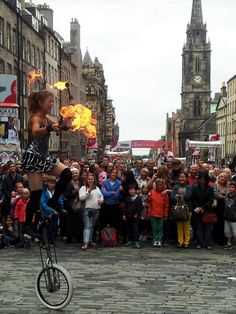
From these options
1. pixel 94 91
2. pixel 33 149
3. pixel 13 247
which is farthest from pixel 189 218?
pixel 94 91

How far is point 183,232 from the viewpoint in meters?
12.8

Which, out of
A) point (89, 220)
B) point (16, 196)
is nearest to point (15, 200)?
point (16, 196)

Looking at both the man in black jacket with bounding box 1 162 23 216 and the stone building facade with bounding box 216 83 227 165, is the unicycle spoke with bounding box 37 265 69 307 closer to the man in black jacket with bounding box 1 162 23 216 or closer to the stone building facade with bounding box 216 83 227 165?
the man in black jacket with bounding box 1 162 23 216

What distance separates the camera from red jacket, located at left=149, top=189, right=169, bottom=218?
12781mm

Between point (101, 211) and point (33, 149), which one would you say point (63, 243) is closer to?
point (101, 211)

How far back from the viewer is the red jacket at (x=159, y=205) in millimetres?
12781

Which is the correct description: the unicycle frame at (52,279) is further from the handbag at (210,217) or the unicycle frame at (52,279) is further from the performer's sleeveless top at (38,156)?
the handbag at (210,217)

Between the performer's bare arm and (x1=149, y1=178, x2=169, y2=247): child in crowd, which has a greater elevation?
the performer's bare arm

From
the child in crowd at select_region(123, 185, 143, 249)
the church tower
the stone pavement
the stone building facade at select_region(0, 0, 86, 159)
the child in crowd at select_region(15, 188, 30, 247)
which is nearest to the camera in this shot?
the stone pavement

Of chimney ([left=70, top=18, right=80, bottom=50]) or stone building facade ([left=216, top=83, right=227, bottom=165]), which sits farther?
stone building facade ([left=216, top=83, right=227, bottom=165])

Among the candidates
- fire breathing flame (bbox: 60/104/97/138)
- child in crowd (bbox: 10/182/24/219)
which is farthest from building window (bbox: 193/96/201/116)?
fire breathing flame (bbox: 60/104/97/138)

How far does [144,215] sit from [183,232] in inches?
41.4

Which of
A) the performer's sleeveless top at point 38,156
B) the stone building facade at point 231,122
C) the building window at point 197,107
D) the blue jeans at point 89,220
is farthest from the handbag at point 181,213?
the building window at point 197,107

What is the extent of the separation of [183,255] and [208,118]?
108 m
